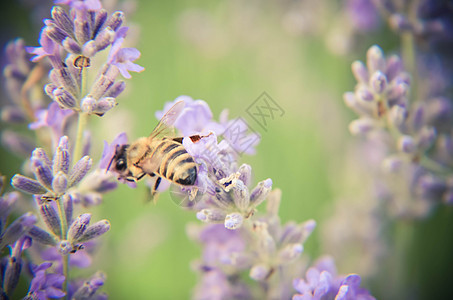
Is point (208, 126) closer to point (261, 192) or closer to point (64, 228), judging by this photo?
point (261, 192)

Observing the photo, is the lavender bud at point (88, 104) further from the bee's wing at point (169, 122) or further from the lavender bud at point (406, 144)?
the lavender bud at point (406, 144)

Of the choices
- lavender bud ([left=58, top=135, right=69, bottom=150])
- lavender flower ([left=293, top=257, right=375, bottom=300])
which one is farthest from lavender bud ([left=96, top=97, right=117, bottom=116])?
lavender flower ([left=293, top=257, right=375, bottom=300])

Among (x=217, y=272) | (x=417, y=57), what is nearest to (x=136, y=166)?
(x=217, y=272)

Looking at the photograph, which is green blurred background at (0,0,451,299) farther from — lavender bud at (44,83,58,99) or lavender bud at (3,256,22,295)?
lavender bud at (3,256,22,295)

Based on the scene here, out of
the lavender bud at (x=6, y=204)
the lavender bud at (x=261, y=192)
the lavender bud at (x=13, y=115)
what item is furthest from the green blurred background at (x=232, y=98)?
the lavender bud at (x=261, y=192)

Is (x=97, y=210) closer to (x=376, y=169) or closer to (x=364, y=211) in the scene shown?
(x=364, y=211)

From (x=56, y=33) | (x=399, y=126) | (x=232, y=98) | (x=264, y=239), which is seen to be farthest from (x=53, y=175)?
(x=232, y=98)

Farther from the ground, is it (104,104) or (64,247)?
(104,104)
